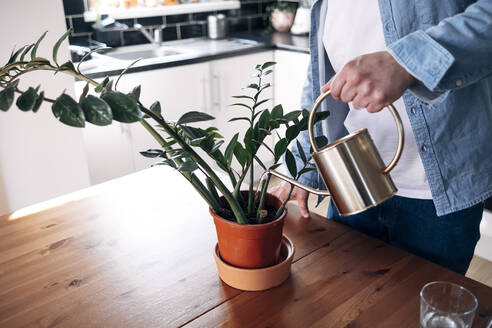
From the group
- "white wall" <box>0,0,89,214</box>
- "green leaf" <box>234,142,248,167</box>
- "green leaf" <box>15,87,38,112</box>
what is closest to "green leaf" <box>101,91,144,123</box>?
"green leaf" <box>15,87,38,112</box>

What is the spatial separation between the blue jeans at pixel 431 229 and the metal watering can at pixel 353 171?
1.60 ft

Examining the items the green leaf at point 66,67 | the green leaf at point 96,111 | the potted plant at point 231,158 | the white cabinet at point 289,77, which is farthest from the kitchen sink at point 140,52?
the green leaf at point 96,111

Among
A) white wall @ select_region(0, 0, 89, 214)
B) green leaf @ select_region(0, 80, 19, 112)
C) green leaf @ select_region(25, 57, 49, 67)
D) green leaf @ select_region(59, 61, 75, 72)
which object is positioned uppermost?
green leaf @ select_region(25, 57, 49, 67)

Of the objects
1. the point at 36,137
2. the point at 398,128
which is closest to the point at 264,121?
the point at 398,128

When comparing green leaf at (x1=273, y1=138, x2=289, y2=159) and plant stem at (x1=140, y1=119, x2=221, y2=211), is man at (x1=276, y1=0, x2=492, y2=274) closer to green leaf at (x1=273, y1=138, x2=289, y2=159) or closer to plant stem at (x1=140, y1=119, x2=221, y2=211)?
green leaf at (x1=273, y1=138, x2=289, y2=159)

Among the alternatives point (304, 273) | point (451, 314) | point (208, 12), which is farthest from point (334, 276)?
point (208, 12)

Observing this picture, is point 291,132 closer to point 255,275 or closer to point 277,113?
point 277,113

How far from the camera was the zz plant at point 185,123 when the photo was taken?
0.65 meters

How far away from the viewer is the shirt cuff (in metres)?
0.78

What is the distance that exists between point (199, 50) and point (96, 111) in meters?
2.38

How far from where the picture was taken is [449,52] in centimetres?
79

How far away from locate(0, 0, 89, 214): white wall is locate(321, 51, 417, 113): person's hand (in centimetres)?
164

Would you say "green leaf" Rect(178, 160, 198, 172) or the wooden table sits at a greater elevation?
"green leaf" Rect(178, 160, 198, 172)

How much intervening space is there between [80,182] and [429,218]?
1.70 meters
